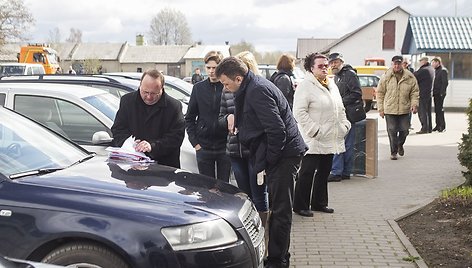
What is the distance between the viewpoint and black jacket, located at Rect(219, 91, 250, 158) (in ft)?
18.1

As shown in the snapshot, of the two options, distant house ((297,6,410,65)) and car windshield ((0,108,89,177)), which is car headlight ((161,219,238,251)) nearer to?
car windshield ((0,108,89,177))

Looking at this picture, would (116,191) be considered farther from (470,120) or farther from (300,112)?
(470,120)

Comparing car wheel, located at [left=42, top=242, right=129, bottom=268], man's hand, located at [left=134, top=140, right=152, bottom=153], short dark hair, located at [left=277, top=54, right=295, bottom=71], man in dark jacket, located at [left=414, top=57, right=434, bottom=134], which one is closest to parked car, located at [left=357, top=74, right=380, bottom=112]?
man in dark jacket, located at [left=414, top=57, right=434, bottom=134]

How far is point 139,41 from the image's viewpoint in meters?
97.0

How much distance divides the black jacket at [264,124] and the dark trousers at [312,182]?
174cm

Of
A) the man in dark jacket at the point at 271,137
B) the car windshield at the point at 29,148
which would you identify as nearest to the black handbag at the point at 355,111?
the man in dark jacket at the point at 271,137

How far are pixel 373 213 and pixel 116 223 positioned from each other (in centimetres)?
436

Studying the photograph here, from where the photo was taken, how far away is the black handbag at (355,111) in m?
8.68

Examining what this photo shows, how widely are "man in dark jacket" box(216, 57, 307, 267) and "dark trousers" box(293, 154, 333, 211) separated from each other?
67.1 inches

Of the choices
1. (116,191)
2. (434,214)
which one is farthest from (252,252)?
(434,214)

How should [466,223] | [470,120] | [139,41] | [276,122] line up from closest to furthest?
[276,122], [466,223], [470,120], [139,41]

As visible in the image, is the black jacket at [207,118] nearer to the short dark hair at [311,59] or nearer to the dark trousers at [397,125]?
the short dark hair at [311,59]

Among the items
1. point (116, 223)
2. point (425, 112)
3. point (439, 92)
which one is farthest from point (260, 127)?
point (439, 92)

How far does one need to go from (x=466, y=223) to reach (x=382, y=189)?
242cm
